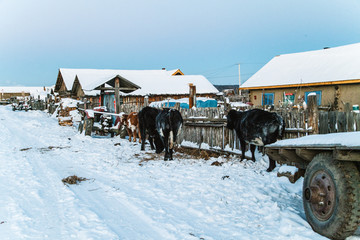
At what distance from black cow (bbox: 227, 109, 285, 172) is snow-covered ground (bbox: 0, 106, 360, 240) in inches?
30.8

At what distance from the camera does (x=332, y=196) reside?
3.62 m

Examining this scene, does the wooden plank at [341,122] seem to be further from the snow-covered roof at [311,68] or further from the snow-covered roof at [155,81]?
the snow-covered roof at [155,81]

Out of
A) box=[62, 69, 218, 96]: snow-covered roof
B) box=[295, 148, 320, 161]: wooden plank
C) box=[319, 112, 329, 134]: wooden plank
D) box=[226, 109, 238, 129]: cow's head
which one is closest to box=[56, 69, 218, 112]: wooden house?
box=[62, 69, 218, 96]: snow-covered roof

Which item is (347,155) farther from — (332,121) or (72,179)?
(72,179)

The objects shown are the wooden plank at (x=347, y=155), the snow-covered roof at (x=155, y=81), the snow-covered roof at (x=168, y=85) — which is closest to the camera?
the wooden plank at (x=347, y=155)

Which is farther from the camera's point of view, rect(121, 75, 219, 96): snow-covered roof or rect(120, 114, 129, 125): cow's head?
rect(121, 75, 219, 96): snow-covered roof

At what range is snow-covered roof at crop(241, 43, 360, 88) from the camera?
19438 millimetres

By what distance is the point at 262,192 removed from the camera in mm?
5871

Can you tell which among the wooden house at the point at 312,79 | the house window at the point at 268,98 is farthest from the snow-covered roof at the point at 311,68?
the house window at the point at 268,98

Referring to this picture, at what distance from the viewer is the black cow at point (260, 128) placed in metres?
7.57

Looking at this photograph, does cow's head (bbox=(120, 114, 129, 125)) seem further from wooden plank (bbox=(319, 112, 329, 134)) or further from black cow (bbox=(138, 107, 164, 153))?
wooden plank (bbox=(319, 112, 329, 134))

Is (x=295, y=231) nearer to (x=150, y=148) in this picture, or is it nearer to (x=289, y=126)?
(x=289, y=126)

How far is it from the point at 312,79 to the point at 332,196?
18.9m

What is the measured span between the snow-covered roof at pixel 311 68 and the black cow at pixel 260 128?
1307 cm
